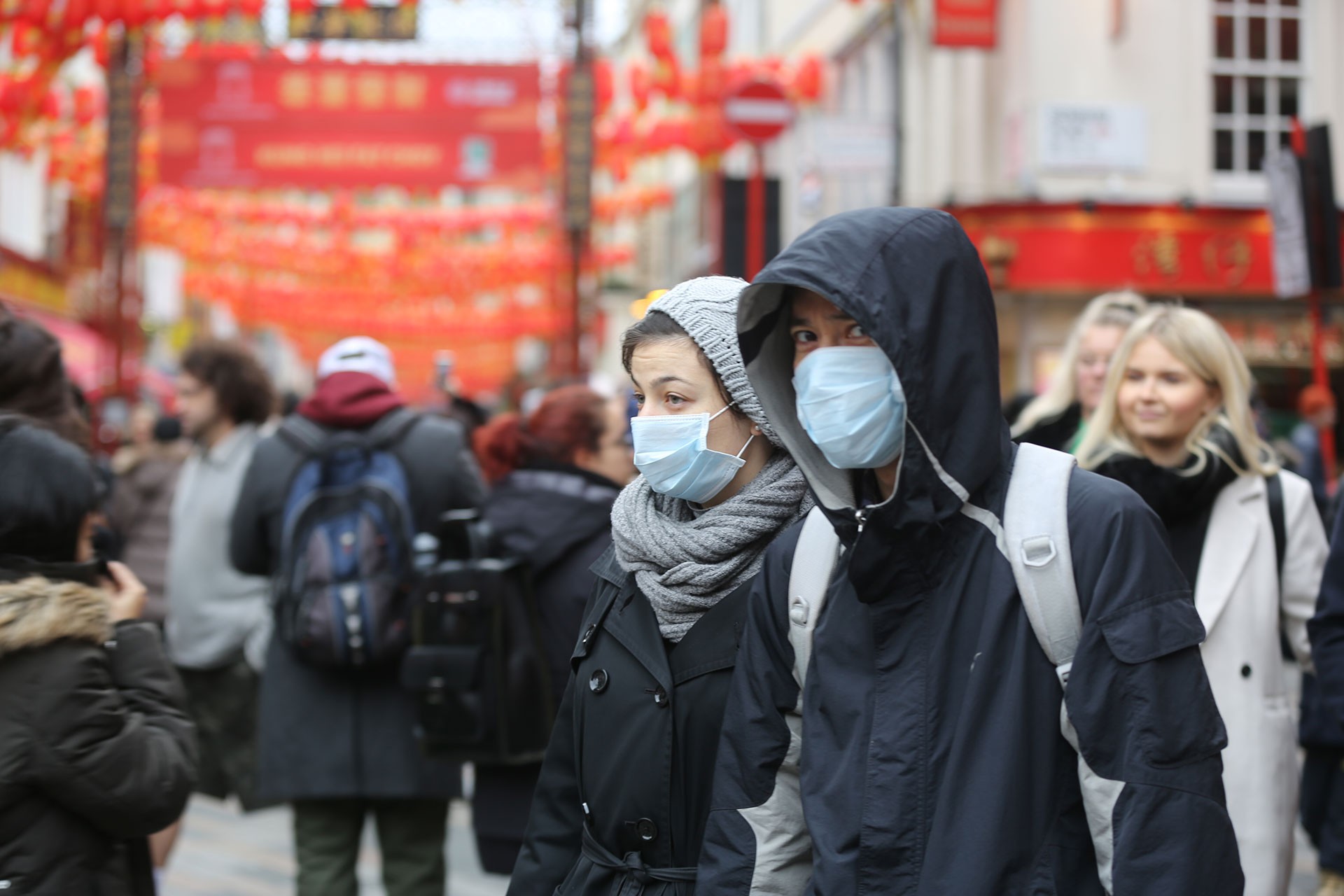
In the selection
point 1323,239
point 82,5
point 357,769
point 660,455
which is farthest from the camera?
point 82,5

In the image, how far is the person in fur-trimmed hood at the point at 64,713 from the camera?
2.90m

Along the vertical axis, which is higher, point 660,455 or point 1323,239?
point 1323,239

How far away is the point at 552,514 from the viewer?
450 cm

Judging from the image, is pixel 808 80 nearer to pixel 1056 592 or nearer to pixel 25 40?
pixel 25 40

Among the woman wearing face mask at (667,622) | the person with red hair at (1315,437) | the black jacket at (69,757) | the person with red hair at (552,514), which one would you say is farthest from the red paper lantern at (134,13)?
the woman wearing face mask at (667,622)

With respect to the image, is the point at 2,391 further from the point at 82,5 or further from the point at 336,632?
the point at 82,5

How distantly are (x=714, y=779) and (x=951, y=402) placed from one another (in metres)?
0.74

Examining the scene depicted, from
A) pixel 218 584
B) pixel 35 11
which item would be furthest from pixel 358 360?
pixel 35 11

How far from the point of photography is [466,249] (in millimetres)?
29984

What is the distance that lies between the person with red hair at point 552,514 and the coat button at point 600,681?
1.46m

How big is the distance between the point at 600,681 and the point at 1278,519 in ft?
6.88

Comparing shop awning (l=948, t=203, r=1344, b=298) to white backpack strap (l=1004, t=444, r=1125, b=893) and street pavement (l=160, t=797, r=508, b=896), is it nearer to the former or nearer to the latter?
street pavement (l=160, t=797, r=508, b=896)

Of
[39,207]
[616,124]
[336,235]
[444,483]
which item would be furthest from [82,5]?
[39,207]

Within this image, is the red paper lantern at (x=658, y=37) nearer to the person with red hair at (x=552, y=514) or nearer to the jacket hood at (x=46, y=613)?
the person with red hair at (x=552, y=514)
